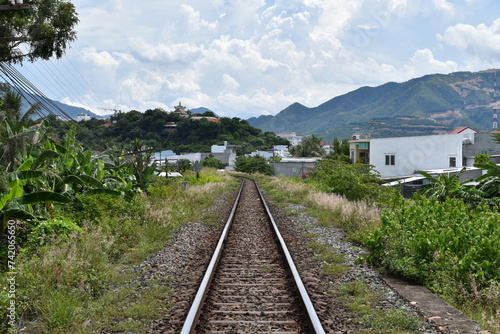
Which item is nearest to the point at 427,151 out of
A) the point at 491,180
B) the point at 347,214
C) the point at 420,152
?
the point at 420,152

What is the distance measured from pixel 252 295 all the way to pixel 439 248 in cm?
319

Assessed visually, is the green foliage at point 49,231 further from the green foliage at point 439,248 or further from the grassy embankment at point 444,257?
the green foliage at point 439,248

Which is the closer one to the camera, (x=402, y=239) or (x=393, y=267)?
(x=393, y=267)

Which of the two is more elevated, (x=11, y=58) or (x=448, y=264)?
(x=11, y=58)

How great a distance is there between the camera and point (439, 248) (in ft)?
24.5

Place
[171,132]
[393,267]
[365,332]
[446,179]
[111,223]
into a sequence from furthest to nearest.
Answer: [171,132], [446,179], [111,223], [393,267], [365,332]

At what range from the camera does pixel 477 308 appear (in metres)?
6.04

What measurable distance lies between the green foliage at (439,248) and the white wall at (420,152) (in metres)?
33.5

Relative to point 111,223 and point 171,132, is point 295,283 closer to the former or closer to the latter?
point 111,223

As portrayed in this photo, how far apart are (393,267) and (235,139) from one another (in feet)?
400

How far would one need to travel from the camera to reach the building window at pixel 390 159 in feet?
143

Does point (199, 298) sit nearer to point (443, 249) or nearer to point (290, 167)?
point (443, 249)

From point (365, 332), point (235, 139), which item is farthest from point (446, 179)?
point (235, 139)

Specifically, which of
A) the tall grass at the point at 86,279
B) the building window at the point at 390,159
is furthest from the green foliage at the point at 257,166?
the tall grass at the point at 86,279
